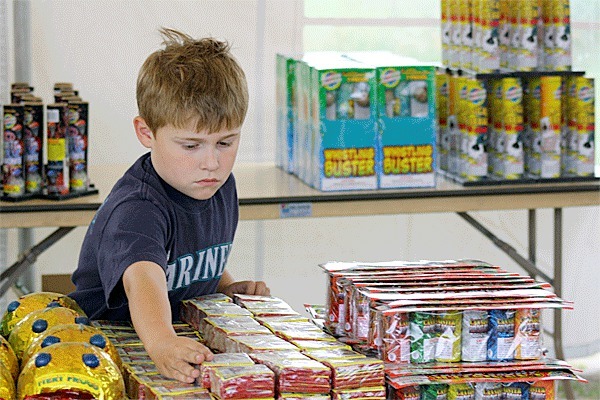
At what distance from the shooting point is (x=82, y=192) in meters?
3.67

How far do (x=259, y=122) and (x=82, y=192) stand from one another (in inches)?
48.7

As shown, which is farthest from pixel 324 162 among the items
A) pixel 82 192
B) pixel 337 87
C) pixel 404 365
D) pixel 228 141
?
pixel 404 365

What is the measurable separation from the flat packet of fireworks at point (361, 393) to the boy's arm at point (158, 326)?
0.71 feet

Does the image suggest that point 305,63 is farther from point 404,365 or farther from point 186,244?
point 404,365

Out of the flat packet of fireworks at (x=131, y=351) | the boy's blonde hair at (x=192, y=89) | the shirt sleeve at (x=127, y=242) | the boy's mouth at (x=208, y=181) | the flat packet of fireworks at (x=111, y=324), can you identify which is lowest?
the flat packet of fireworks at (x=131, y=351)

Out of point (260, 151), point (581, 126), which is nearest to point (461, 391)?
point (581, 126)

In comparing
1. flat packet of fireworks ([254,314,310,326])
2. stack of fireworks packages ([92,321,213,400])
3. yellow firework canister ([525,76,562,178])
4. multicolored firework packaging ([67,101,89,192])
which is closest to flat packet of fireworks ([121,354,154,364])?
stack of fireworks packages ([92,321,213,400])

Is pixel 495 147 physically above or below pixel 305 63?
below

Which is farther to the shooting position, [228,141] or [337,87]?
[337,87]

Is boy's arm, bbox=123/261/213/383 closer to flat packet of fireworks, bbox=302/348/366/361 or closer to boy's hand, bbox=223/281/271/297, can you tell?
flat packet of fireworks, bbox=302/348/366/361

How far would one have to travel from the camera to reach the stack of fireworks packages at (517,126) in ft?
12.9

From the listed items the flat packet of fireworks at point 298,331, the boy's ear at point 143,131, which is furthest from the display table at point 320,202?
the flat packet of fireworks at point 298,331

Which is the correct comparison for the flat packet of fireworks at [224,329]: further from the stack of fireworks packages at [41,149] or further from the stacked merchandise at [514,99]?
the stacked merchandise at [514,99]

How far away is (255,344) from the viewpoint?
67.9 inches
